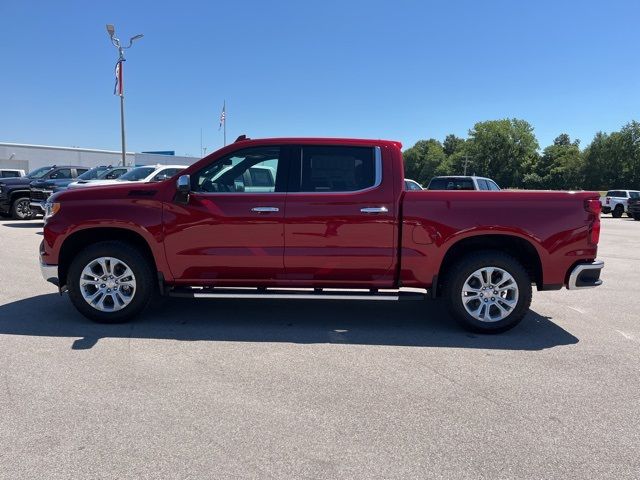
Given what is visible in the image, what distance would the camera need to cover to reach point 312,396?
3689 mm

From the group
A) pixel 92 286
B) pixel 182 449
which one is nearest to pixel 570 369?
pixel 182 449

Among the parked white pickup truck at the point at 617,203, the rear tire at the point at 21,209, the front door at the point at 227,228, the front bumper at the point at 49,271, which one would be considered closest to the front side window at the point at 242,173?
the front door at the point at 227,228

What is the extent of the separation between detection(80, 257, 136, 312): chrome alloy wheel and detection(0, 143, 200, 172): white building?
181 ft

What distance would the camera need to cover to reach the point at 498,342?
5039 mm

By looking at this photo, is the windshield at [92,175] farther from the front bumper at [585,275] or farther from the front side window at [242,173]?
the front bumper at [585,275]

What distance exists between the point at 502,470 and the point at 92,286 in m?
4.32

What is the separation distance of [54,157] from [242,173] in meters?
61.5

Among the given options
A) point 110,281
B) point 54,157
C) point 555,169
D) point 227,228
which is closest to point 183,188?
point 227,228

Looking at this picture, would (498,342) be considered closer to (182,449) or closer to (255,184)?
(255,184)

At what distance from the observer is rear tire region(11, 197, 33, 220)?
16953 millimetres

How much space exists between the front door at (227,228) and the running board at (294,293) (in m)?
0.11

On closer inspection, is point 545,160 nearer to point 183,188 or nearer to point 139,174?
point 139,174

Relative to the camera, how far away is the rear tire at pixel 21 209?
1695 cm

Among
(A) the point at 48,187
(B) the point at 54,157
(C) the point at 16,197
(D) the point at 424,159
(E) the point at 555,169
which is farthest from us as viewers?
(D) the point at 424,159
